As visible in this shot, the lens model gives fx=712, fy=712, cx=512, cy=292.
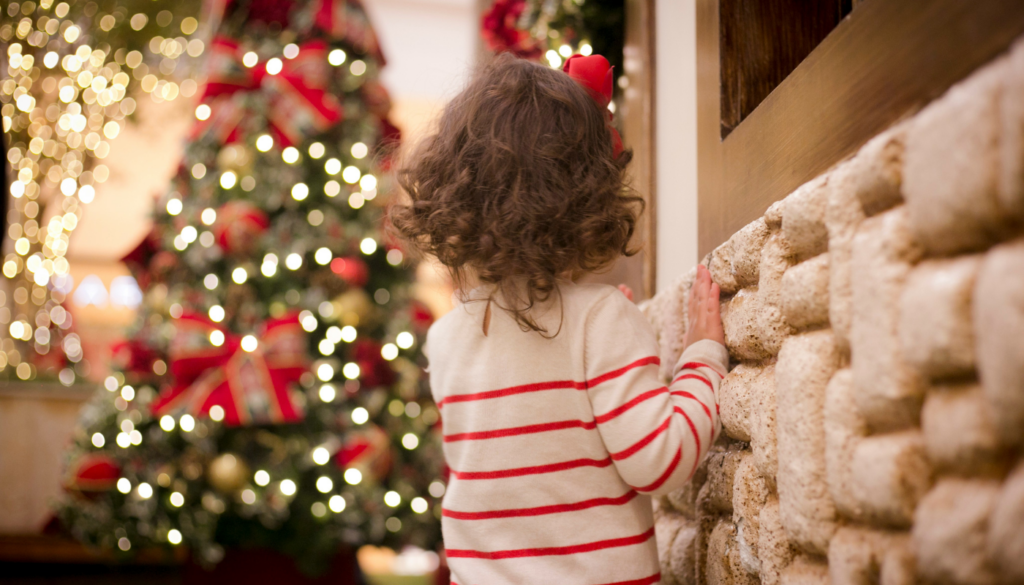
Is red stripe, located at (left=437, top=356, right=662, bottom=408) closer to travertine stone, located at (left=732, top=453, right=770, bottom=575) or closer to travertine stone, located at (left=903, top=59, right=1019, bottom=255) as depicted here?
travertine stone, located at (left=732, top=453, right=770, bottom=575)

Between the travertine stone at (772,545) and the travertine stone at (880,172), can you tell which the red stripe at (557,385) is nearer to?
the travertine stone at (772,545)

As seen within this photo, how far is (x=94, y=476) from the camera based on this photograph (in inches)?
85.7

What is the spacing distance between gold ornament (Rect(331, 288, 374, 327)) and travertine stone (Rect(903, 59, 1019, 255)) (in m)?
2.00

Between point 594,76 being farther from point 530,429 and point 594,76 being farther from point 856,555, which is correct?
point 856,555

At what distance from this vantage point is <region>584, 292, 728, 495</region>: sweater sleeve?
81 centimetres

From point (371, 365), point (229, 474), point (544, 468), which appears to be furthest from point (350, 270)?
point (544, 468)

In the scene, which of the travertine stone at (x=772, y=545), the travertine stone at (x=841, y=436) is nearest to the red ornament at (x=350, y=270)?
the travertine stone at (x=772, y=545)

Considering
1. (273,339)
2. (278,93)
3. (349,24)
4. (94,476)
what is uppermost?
(349,24)

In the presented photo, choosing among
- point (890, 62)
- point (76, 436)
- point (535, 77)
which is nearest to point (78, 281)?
point (76, 436)

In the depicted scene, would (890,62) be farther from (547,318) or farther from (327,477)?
(327,477)

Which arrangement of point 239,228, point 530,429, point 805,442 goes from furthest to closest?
point 239,228
point 530,429
point 805,442

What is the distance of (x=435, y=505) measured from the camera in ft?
7.71

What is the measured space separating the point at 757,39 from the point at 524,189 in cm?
42

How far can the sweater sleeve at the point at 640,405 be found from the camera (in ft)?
2.67
